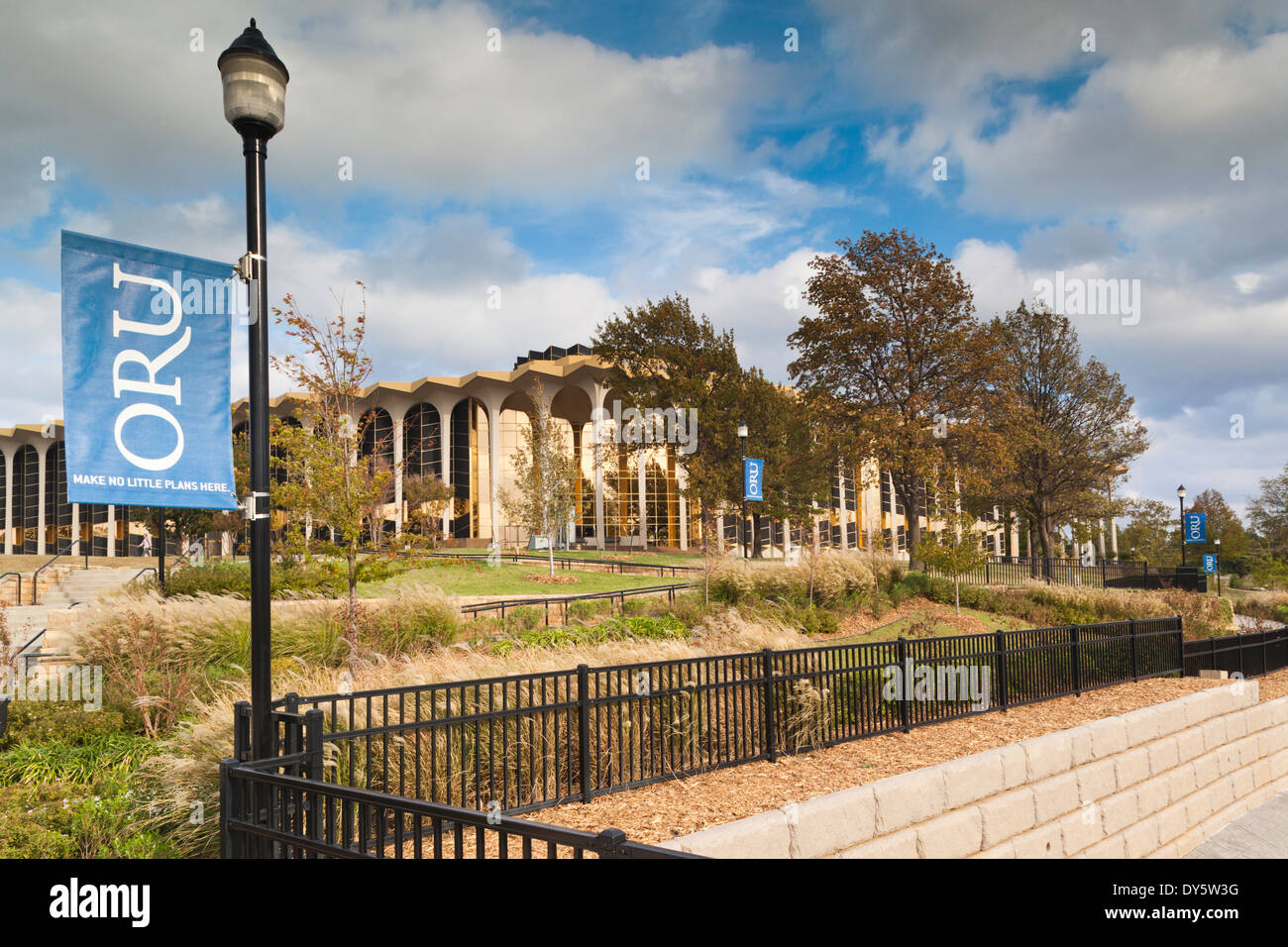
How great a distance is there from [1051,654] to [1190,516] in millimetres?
31282

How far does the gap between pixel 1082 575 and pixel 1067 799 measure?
26.8 metres

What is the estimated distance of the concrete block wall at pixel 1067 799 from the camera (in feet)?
20.6

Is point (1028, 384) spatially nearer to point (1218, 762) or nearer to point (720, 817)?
point (1218, 762)

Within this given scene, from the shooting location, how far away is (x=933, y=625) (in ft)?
61.1

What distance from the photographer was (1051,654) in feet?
41.9

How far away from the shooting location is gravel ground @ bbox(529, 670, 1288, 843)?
6711 mm

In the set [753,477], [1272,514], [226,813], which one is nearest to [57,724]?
[226,813]

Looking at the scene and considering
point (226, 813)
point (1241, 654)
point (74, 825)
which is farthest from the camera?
point (1241, 654)

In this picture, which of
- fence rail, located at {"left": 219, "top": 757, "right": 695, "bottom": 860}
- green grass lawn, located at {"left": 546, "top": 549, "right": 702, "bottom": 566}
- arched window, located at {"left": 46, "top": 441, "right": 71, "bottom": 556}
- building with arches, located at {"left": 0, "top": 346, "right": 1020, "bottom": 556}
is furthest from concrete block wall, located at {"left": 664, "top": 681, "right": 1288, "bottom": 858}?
arched window, located at {"left": 46, "top": 441, "right": 71, "bottom": 556}

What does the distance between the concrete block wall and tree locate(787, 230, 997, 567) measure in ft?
44.6

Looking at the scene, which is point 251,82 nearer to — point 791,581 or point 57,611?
point 57,611

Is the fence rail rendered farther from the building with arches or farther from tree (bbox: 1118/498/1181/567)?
tree (bbox: 1118/498/1181/567)
